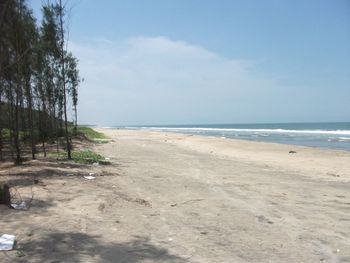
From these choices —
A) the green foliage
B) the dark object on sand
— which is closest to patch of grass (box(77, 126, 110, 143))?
the green foliage

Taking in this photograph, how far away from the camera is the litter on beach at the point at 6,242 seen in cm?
575

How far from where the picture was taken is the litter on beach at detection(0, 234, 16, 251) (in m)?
5.75

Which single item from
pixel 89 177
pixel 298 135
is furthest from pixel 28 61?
pixel 298 135

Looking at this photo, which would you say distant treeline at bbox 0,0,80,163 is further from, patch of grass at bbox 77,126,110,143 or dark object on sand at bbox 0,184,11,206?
patch of grass at bbox 77,126,110,143

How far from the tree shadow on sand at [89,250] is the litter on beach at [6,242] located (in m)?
0.15

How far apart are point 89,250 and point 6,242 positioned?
1.10 m

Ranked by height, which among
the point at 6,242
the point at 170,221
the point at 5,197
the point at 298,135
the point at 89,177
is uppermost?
the point at 5,197

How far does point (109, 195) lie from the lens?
948cm

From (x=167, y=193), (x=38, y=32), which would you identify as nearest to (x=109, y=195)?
(x=167, y=193)

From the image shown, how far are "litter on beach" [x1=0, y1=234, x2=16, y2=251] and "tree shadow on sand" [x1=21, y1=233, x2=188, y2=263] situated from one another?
154mm

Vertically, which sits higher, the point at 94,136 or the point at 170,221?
the point at 94,136

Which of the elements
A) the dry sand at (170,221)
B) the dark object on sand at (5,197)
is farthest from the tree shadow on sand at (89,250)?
the dark object on sand at (5,197)

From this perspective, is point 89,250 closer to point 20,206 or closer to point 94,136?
point 20,206

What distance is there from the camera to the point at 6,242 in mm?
5871
